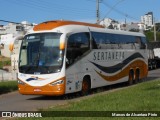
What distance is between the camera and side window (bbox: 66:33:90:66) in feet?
62.3

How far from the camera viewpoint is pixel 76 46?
19547 mm

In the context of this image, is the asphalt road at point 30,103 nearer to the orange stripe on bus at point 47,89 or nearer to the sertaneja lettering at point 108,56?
the orange stripe on bus at point 47,89

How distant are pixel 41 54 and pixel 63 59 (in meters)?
0.97

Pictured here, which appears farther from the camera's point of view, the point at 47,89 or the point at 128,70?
the point at 128,70

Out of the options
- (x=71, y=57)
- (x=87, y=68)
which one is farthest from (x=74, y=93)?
(x=71, y=57)

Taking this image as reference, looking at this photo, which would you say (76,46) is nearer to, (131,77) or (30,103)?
(30,103)

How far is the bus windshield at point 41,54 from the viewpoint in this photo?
18500 millimetres

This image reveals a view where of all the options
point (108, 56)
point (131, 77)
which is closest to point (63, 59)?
point (108, 56)

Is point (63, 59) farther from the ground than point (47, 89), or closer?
farther from the ground

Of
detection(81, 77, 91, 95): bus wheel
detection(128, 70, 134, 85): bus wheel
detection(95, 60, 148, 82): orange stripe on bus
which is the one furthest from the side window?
detection(128, 70, 134, 85): bus wheel

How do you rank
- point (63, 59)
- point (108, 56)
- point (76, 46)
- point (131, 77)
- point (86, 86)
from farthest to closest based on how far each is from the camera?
point (131, 77), point (108, 56), point (86, 86), point (76, 46), point (63, 59)

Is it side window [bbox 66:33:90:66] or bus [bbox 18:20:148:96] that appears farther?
side window [bbox 66:33:90:66]

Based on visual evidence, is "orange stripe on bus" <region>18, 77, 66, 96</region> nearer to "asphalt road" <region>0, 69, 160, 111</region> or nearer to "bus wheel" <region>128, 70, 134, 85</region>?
"asphalt road" <region>0, 69, 160, 111</region>

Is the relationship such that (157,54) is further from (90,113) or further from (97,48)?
(90,113)
